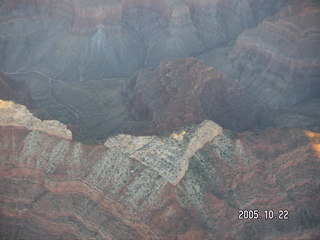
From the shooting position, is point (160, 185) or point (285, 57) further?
point (285, 57)

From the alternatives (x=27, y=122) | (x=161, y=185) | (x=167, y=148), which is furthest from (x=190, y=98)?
(x=27, y=122)

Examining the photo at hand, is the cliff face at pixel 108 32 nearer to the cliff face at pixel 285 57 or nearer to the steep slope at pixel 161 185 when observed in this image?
the cliff face at pixel 285 57

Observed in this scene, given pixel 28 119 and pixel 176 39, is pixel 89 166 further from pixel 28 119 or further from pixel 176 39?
pixel 176 39

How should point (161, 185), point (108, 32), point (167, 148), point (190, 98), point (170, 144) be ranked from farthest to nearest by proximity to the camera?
1. point (108, 32)
2. point (190, 98)
3. point (170, 144)
4. point (167, 148)
5. point (161, 185)

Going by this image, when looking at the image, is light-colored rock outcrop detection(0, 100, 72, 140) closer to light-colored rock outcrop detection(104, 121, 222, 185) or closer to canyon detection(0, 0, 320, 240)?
canyon detection(0, 0, 320, 240)

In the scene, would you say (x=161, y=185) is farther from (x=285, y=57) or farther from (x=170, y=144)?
(x=285, y=57)

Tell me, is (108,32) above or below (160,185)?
above

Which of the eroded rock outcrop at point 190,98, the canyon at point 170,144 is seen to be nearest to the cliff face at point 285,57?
the canyon at point 170,144
